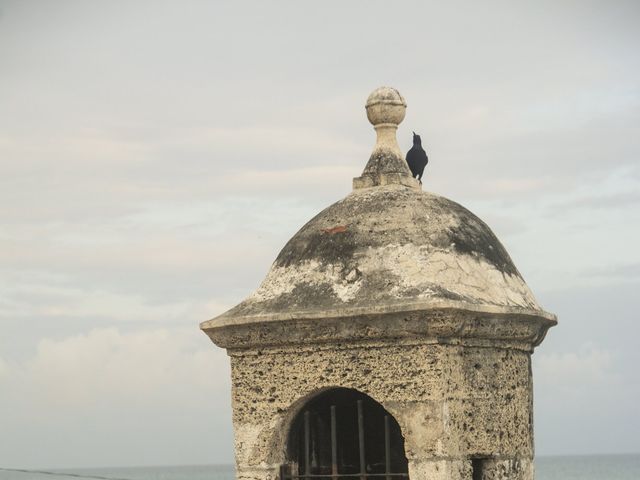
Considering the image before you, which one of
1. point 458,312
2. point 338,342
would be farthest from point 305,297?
point 458,312

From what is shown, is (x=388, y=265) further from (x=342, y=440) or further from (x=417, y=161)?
(x=417, y=161)

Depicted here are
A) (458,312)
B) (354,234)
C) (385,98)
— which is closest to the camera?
(458,312)

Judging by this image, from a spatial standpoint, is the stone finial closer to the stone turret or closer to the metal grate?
the stone turret

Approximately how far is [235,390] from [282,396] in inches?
13.5

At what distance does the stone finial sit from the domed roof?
0.4 inches

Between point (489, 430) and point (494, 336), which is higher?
point (494, 336)

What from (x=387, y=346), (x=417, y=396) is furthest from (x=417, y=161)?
(x=417, y=396)

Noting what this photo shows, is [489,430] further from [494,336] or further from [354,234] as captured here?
[354,234]

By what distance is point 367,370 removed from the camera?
7.62 metres

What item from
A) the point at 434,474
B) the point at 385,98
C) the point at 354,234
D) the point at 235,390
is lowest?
the point at 434,474

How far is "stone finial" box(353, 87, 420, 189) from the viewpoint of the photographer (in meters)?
8.34

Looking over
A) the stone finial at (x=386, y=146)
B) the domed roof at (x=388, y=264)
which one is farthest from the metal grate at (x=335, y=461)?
the stone finial at (x=386, y=146)

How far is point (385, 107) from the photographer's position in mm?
8461

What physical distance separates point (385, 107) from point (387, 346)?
1.62m
